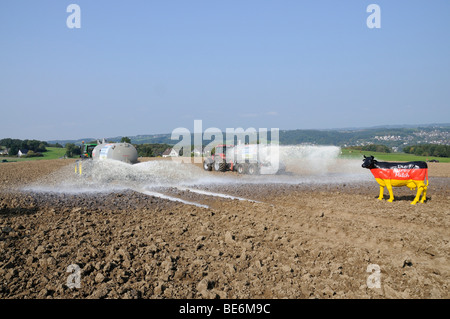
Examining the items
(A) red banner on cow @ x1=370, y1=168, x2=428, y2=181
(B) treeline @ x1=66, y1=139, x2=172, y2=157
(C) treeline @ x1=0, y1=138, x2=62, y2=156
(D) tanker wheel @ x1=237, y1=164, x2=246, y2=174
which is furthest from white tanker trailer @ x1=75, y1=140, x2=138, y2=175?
(C) treeline @ x1=0, y1=138, x2=62, y2=156

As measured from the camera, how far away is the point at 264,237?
9180 millimetres

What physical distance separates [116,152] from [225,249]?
1752 centimetres

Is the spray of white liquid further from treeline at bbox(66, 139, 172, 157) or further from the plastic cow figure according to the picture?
treeline at bbox(66, 139, 172, 157)

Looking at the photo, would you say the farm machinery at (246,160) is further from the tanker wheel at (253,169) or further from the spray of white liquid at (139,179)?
the spray of white liquid at (139,179)

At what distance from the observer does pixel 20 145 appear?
54.9 meters

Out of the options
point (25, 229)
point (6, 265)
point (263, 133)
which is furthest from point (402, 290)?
point (263, 133)

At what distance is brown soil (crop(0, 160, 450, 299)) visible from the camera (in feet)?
20.1

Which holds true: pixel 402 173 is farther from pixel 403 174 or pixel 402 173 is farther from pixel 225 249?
pixel 225 249

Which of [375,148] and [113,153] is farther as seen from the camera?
[375,148]

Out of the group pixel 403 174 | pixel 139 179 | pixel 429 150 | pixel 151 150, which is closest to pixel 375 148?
pixel 429 150

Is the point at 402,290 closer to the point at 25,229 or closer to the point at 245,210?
the point at 245,210

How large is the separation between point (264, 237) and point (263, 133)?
2504 cm
